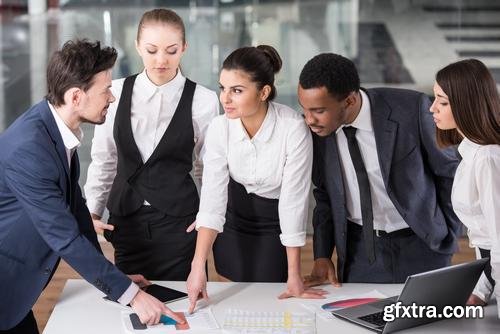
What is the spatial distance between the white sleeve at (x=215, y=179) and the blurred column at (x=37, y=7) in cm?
533

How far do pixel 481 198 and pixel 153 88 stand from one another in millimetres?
1340

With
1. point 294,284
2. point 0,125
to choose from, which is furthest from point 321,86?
point 0,125

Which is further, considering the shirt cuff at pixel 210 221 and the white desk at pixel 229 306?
the shirt cuff at pixel 210 221

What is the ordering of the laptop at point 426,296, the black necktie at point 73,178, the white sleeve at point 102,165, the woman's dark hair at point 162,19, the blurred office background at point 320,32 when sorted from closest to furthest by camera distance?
the laptop at point 426,296 < the black necktie at point 73,178 < the woman's dark hair at point 162,19 < the white sleeve at point 102,165 < the blurred office background at point 320,32

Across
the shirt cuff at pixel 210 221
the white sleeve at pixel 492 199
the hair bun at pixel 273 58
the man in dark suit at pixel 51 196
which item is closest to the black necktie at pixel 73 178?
the man in dark suit at pixel 51 196

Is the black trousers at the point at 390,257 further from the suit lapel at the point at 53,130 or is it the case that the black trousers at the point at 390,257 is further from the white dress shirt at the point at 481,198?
the suit lapel at the point at 53,130

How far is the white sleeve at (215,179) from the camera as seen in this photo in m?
Answer: 3.09

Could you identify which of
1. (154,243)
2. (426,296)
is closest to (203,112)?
(154,243)

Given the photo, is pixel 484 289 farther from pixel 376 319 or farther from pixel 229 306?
pixel 229 306

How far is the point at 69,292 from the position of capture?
3.00 meters

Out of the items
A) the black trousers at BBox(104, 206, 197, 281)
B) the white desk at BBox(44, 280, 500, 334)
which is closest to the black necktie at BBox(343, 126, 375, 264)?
the white desk at BBox(44, 280, 500, 334)

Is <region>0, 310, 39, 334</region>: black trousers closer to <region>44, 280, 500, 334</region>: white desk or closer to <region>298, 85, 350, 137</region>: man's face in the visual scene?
<region>44, 280, 500, 334</region>: white desk

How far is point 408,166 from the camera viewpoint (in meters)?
3.16

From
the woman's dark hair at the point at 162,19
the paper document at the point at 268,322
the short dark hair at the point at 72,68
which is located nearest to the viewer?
the paper document at the point at 268,322
